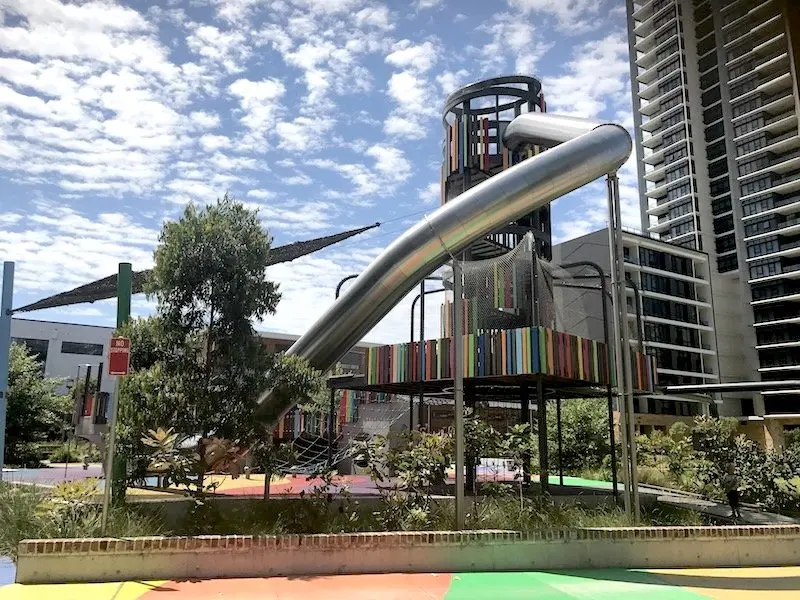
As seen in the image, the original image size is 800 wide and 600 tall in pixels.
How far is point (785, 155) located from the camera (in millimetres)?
73938

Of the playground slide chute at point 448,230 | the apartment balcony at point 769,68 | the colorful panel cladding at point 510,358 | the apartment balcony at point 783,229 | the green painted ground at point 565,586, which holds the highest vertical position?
the apartment balcony at point 769,68

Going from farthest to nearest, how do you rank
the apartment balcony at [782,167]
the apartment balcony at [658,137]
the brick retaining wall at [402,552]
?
the apartment balcony at [658,137] → the apartment balcony at [782,167] → the brick retaining wall at [402,552]

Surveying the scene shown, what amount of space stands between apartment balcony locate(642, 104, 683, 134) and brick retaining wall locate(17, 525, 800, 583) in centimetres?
8672

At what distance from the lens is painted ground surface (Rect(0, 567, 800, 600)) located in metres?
6.52

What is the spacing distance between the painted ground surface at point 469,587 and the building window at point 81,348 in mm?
59706

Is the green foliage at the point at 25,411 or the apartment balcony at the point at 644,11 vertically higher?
the apartment balcony at the point at 644,11

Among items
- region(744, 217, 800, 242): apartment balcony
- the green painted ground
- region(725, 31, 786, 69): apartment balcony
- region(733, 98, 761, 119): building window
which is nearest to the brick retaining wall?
the green painted ground

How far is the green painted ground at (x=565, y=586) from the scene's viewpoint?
22.9 ft

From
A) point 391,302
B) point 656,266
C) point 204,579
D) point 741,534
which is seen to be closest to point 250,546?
point 204,579

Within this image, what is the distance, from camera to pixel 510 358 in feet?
39.3

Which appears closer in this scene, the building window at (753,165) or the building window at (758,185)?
the building window at (758,185)

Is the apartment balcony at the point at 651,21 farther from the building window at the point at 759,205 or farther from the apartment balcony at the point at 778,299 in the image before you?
the apartment balcony at the point at 778,299

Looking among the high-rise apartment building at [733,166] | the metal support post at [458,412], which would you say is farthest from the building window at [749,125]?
the metal support post at [458,412]

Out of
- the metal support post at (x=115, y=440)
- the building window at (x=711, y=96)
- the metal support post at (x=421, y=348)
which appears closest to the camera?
the metal support post at (x=115, y=440)
